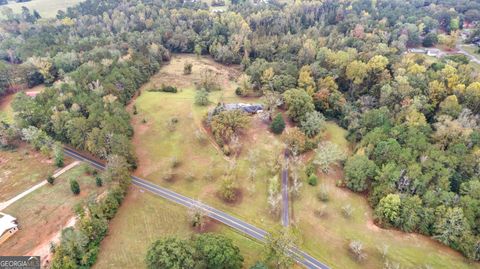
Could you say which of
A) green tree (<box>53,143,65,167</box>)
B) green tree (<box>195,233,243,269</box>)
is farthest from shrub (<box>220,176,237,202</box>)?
green tree (<box>53,143,65,167</box>)

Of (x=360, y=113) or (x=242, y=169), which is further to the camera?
(x=360, y=113)

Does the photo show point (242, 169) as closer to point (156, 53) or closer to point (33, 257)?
point (33, 257)

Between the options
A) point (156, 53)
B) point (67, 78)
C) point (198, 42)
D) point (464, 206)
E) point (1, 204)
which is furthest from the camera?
point (198, 42)

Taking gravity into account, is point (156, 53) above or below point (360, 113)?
above

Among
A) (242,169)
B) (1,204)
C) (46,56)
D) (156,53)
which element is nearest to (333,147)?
(242,169)

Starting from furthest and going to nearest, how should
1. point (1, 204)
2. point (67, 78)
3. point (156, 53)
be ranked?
point (156, 53) < point (67, 78) < point (1, 204)

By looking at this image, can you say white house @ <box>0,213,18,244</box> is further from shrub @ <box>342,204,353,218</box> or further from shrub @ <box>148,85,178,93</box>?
shrub @ <box>342,204,353,218</box>

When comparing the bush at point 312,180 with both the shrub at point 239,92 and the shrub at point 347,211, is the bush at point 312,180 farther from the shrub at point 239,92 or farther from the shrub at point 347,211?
the shrub at point 239,92
